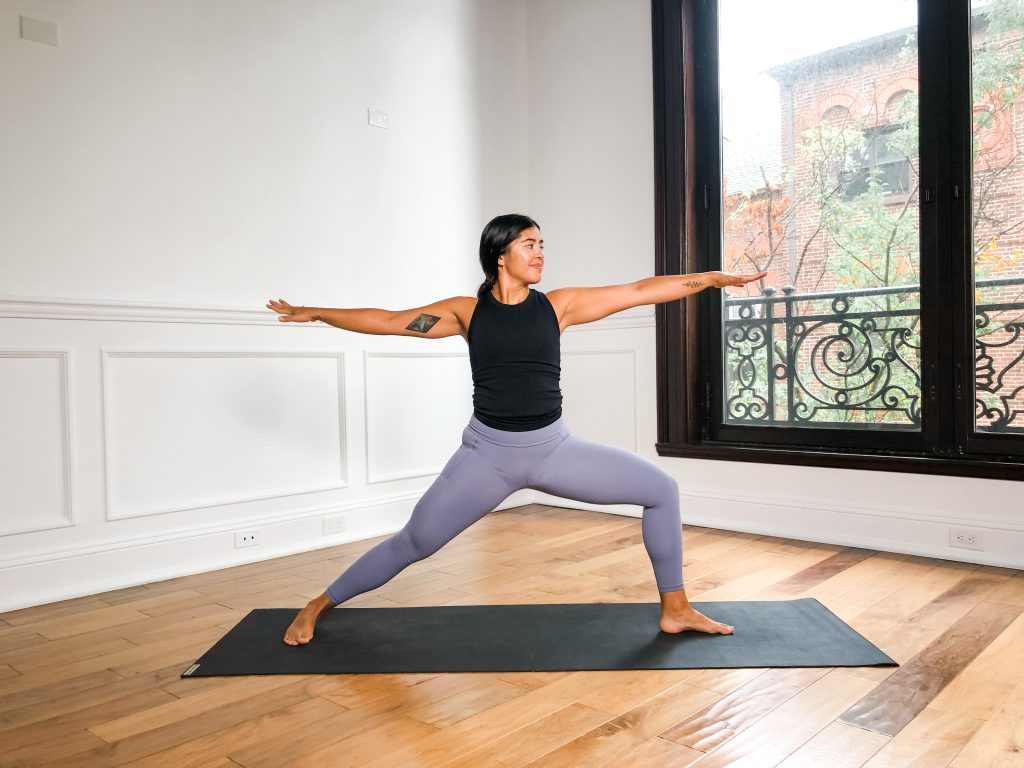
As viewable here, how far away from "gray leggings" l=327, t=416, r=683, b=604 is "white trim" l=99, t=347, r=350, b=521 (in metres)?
1.31

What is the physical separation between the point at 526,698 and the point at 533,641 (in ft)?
1.27

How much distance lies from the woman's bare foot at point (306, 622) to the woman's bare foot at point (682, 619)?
3.25ft

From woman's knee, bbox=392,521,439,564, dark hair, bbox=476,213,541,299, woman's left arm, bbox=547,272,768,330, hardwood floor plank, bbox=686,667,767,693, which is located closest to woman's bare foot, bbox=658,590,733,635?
hardwood floor plank, bbox=686,667,767,693

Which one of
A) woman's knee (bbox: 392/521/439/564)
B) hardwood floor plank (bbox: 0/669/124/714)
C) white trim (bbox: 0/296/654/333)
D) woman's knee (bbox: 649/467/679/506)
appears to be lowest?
hardwood floor plank (bbox: 0/669/124/714)

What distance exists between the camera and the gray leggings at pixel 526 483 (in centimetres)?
230

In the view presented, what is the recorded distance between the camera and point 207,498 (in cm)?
342

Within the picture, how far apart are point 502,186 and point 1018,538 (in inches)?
122

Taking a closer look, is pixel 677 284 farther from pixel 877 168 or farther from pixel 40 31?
pixel 40 31

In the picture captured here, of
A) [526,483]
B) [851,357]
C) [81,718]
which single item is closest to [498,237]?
[526,483]

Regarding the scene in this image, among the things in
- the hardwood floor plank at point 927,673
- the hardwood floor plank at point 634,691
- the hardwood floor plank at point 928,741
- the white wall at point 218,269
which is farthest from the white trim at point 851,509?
the hardwood floor plank at point 634,691

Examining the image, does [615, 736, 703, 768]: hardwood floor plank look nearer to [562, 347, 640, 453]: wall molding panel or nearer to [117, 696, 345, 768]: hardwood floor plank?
[117, 696, 345, 768]: hardwood floor plank

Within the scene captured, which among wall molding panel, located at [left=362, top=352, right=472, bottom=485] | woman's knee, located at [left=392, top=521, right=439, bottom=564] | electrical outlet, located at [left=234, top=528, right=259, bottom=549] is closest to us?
woman's knee, located at [left=392, top=521, right=439, bottom=564]

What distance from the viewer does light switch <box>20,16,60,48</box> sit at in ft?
9.68

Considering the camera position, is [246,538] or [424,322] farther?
[246,538]
